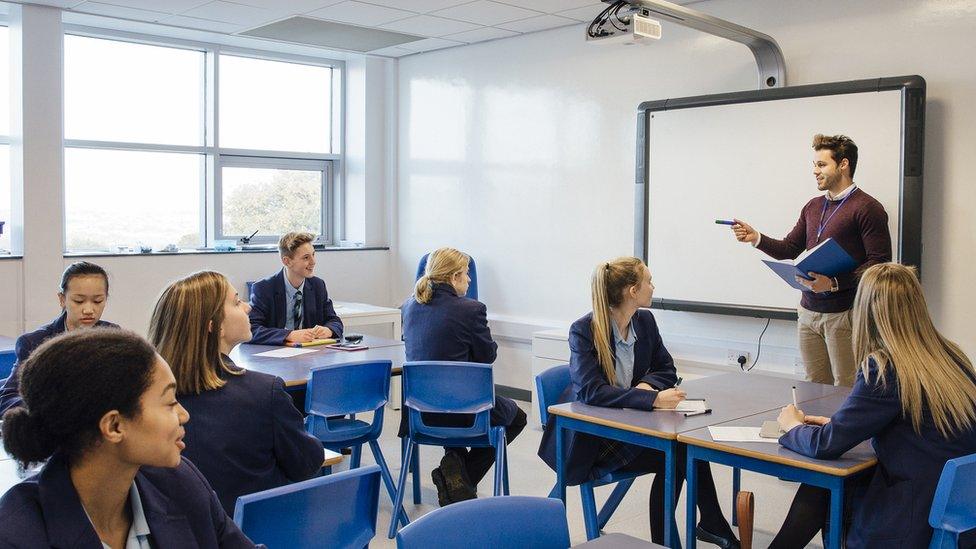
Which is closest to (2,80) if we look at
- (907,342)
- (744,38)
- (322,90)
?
(322,90)

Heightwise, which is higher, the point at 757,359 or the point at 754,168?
the point at 754,168

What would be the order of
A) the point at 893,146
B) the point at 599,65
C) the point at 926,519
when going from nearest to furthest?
1. the point at 926,519
2. the point at 893,146
3. the point at 599,65

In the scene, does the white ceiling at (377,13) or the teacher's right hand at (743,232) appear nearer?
the teacher's right hand at (743,232)

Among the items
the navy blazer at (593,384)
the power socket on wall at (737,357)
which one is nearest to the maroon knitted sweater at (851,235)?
the power socket on wall at (737,357)

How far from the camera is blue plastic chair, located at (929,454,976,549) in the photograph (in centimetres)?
255

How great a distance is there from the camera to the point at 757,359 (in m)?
5.54

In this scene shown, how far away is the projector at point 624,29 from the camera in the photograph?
4.33 meters

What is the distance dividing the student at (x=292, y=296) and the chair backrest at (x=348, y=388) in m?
0.88

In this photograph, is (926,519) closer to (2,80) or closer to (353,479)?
(353,479)

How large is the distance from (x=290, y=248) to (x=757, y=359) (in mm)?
2776

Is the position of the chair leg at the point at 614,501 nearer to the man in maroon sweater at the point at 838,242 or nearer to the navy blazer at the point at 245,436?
the man in maroon sweater at the point at 838,242

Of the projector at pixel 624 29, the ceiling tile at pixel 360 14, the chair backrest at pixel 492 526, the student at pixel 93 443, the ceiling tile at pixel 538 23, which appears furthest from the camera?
the ceiling tile at pixel 538 23

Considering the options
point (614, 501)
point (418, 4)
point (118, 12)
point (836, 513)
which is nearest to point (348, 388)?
point (614, 501)

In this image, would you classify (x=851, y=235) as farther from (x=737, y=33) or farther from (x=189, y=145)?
(x=189, y=145)
